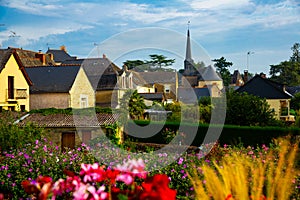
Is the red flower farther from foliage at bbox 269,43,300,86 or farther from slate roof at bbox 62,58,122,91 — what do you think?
foliage at bbox 269,43,300,86

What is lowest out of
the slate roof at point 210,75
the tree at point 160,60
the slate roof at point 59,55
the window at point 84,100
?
the window at point 84,100

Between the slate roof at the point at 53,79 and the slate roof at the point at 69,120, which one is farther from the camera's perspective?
the slate roof at the point at 53,79

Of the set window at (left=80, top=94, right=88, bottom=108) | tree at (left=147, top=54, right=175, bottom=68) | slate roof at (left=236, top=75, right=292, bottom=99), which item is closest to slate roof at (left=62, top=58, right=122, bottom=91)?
window at (left=80, top=94, right=88, bottom=108)

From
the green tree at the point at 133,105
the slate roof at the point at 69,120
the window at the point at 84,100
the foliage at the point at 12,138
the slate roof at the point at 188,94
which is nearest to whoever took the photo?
the foliage at the point at 12,138

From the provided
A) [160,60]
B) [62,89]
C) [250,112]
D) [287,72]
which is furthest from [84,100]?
[287,72]

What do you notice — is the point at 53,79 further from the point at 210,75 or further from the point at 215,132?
the point at 210,75

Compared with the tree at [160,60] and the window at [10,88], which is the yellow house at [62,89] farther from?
the tree at [160,60]

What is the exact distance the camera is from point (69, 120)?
1842cm

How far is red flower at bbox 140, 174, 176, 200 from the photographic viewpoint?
2.33 metres

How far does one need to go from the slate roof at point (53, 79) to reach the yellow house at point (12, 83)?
2.41 m

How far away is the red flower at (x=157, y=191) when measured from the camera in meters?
2.33

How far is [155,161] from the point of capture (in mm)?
8727

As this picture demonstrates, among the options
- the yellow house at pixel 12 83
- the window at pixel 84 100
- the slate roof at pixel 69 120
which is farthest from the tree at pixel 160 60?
the window at pixel 84 100

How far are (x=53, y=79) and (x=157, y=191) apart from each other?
1101 inches
